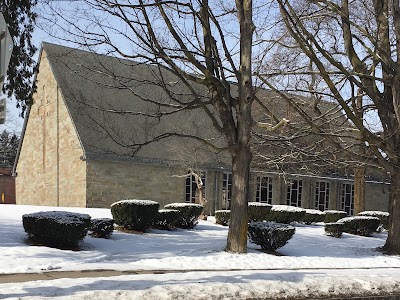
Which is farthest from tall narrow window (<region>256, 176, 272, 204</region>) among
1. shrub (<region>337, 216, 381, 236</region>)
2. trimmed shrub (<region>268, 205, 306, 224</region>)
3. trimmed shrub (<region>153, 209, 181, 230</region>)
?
trimmed shrub (<region>153, 209, 181, 230</region>)

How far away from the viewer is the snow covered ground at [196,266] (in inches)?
307

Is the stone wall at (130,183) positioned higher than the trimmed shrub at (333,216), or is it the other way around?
the stone wall at (130,183)

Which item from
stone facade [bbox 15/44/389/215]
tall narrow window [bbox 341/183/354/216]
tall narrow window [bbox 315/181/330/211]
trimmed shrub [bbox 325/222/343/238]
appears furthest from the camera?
tall narrow window [bbox 341/183/354/216]

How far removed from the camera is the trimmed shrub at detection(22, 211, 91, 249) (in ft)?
41.3

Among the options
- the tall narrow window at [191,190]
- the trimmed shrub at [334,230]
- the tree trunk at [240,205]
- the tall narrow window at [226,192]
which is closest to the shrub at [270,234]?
the tree trunk at [240,205]

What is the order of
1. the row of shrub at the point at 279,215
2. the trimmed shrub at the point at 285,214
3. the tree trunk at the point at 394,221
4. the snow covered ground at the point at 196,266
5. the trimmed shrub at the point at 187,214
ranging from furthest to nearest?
the trimmed shrub at the point at 285,214
the row of shrub at the point at 279,215
the trimmed shrub at the point at 187,214
the tree trunk at the point at 394,221
the snow covered ground at the point at 196,266

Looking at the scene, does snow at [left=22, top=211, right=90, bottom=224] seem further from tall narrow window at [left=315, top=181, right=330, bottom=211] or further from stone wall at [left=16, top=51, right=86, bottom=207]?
tall narrow window at [left=315, top=181, right=330, bottom=211]

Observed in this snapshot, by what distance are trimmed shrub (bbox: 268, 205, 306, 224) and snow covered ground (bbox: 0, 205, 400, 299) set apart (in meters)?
3.37

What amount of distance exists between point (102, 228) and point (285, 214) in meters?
11.3

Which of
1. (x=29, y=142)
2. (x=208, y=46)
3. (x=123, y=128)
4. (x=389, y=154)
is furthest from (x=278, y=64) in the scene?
(x=29, y=142)

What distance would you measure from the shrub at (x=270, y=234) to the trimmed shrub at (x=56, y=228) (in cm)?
507

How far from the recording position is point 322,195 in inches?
1366

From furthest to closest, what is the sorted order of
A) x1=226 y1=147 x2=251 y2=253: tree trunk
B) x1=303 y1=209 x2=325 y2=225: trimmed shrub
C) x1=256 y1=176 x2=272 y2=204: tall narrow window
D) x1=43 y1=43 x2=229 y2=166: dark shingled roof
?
x1=256 y1=176 x2=272 y2=204: tall narrow window < x1=43 y1=43 x2=229 y2=166: dark shingled roof < x1=303 y1=209 x2=325 y2=225: trimmed shrub < x1=226 y1=147 x2=251 y2=253: tree trunk

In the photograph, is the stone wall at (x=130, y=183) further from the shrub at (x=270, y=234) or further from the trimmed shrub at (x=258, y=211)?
the shrub at (x=270, y=234)
